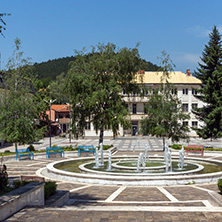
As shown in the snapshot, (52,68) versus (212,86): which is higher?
(52,68)

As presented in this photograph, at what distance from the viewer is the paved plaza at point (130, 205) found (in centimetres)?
686

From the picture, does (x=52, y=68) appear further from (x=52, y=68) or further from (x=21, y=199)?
(x=21, y=199)

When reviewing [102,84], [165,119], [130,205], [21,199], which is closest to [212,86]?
[165,119]

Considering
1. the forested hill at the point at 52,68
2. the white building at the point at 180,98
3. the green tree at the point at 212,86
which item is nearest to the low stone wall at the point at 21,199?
the green tree at the point at 212,86

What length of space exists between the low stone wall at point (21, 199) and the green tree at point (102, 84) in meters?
19.9

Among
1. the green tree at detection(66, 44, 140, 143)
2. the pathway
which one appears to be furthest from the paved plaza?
the green tree at detection(66, 44, 140, 143)

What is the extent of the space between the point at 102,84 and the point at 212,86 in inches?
642

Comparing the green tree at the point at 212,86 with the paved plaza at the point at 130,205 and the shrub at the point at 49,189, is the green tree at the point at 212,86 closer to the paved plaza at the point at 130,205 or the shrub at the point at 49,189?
the paved plaza at the point at 130,205

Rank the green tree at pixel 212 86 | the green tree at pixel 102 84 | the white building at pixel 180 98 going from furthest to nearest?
1. the white building at pixel 180 98
2. the green tree at pixel 212 86
3. the green tree at pixel 102 84

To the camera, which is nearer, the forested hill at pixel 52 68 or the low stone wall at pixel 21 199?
the low stone wall at pixel 21 199

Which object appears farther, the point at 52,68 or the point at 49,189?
the point at 52,68

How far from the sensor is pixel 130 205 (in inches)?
368

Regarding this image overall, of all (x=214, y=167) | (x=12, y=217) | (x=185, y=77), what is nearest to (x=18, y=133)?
(x=214, y=167)

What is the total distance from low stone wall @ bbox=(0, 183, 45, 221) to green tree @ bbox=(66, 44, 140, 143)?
65.2 feet
